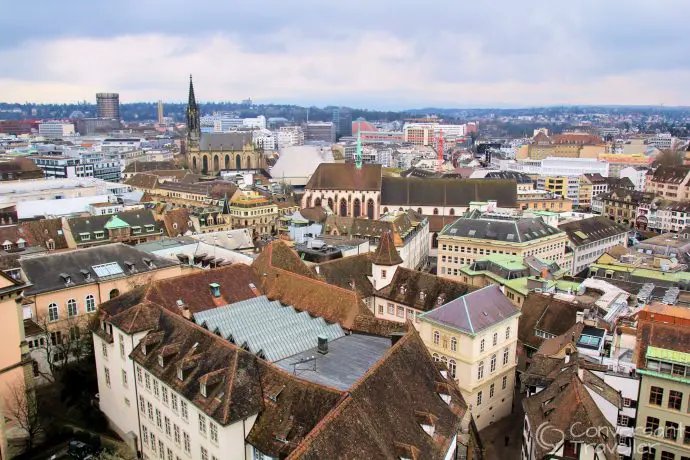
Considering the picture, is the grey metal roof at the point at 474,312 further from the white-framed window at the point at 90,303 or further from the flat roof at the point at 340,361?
the white-framed window at the point at 90,303

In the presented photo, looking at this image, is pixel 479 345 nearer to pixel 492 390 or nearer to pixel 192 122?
pixel 492 390

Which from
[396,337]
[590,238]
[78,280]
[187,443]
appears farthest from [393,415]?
[590,238]

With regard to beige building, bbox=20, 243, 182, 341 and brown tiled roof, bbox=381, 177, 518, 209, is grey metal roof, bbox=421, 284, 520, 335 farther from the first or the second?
brown tiled roof, bbox=381, 177, 518, 209

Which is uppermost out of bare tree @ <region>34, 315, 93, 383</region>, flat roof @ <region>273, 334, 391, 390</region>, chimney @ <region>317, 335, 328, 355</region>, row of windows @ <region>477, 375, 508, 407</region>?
chimney @ <region>317, 335, 328, 355</region>

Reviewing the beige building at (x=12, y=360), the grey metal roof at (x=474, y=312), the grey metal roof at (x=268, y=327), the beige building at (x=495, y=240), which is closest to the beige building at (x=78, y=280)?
the beige building at (x=12, y=360)

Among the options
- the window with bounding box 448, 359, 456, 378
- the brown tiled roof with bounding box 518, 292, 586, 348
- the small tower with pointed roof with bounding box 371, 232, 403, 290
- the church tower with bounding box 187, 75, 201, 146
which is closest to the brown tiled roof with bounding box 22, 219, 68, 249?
the small tower with pointed roof with bounding box 371, 232, 403, 290

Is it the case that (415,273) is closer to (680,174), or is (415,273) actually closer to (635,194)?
(635,194)

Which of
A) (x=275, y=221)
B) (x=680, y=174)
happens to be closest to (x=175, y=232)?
(x=275, y=221)
